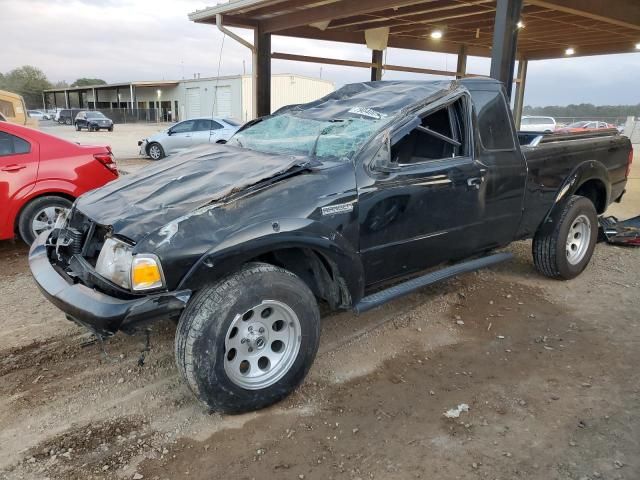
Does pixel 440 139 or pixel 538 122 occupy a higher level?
pixel 538 122

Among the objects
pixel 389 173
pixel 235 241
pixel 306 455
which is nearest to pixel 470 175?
pixel 389 173

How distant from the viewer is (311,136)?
12.3 feet

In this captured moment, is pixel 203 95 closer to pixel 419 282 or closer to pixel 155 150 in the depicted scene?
pixel 155 150

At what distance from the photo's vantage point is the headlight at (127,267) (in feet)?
8.37

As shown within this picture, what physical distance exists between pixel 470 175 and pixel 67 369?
3.18 m

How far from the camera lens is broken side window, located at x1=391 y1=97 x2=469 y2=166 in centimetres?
395

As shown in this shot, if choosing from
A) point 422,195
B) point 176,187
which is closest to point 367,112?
point 422,195

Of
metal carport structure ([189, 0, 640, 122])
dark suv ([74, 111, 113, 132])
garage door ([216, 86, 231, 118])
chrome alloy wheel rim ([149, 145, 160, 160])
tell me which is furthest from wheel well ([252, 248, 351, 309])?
dark suv ([74, 111, 113, 132])

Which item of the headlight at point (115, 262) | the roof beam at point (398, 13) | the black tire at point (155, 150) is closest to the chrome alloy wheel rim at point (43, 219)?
the headlight at point (115, 262)

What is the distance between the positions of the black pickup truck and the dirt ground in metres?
0.34

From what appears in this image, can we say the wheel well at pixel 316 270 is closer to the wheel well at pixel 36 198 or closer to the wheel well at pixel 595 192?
the wheel well at pixel 595 192

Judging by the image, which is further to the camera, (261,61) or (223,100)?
(223,100)

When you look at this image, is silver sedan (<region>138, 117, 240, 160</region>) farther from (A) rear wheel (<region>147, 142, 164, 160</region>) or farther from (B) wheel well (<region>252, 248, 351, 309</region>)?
(B) wheel well (<region>252, 248, 351, 309</region>)

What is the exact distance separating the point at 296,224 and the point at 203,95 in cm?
4159
